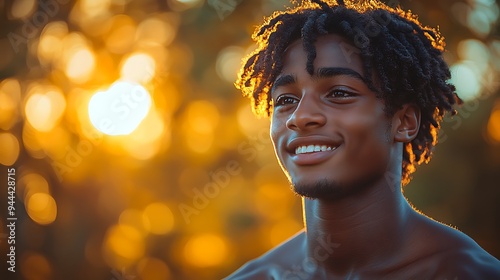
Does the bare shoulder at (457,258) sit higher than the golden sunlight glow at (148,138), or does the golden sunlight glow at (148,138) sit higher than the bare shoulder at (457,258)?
the bare shoulder at (457,258)

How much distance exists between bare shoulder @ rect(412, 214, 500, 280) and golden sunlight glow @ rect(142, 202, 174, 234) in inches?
505

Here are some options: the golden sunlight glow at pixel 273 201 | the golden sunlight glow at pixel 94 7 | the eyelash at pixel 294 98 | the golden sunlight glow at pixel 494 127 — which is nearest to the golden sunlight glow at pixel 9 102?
the golden sunlight glow at pixel 94 7

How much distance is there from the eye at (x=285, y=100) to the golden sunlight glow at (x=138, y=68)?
9904 mm

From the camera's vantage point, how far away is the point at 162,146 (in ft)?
55.7

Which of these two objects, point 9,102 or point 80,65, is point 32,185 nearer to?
point 9,102

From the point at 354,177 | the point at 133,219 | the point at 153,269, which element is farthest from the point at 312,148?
the point at 153,269

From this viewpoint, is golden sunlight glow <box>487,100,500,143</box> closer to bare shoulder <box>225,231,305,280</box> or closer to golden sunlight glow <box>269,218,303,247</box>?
golden sunlight glow <box>269,218,303,247</box>

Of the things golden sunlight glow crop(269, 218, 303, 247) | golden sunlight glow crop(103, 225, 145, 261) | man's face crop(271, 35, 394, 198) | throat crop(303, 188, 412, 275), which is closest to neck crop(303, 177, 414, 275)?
throat crop(303, 188, 412, 275)

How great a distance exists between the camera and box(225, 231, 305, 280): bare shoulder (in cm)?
512

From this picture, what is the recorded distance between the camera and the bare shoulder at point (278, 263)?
512 centimetres

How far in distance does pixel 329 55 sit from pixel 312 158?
64 centimetres

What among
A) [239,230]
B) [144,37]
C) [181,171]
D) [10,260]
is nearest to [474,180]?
[239,230]

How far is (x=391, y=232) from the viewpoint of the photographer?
4.64 m

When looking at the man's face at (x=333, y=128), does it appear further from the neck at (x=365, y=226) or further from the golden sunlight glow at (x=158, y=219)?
the golden sunlight glow at (x=158, y=219)
